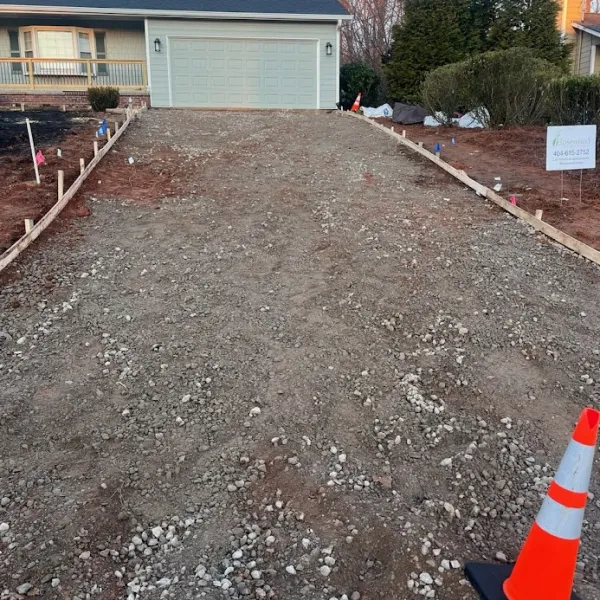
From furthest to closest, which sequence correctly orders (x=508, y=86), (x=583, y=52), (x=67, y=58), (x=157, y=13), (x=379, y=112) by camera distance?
(x=583, y=52)
(x=67, y=58)
(x=379, y=112)
(x=157, y=13)
(x=508, y=86)

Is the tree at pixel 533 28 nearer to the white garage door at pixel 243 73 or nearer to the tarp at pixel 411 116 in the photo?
the tarp at pixel 411 116

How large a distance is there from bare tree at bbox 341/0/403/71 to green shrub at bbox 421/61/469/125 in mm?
16981

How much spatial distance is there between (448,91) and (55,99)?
12284 mm

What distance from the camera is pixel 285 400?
402 centimetres

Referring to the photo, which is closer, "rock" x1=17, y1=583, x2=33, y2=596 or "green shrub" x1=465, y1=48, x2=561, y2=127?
"rock" x1=17, y1=583, x2=33, y2=596

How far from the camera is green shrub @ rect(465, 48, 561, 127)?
1177cm

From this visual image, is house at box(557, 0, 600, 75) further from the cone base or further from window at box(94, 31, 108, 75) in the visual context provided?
the cone base

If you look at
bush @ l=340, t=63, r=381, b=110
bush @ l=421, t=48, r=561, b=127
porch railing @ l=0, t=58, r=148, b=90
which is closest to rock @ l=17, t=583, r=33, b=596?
bush @ l=421, t=48, r=561, b=127

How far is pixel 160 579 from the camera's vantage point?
269 centimetres

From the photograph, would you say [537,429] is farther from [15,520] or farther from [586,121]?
[586,121]

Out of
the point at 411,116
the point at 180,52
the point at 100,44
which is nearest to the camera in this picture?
the point at 411,116

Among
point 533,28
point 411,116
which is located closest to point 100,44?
point 411,116

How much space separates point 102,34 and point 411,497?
66.2ft

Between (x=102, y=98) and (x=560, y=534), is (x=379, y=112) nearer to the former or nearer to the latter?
(x=102, y=98)
